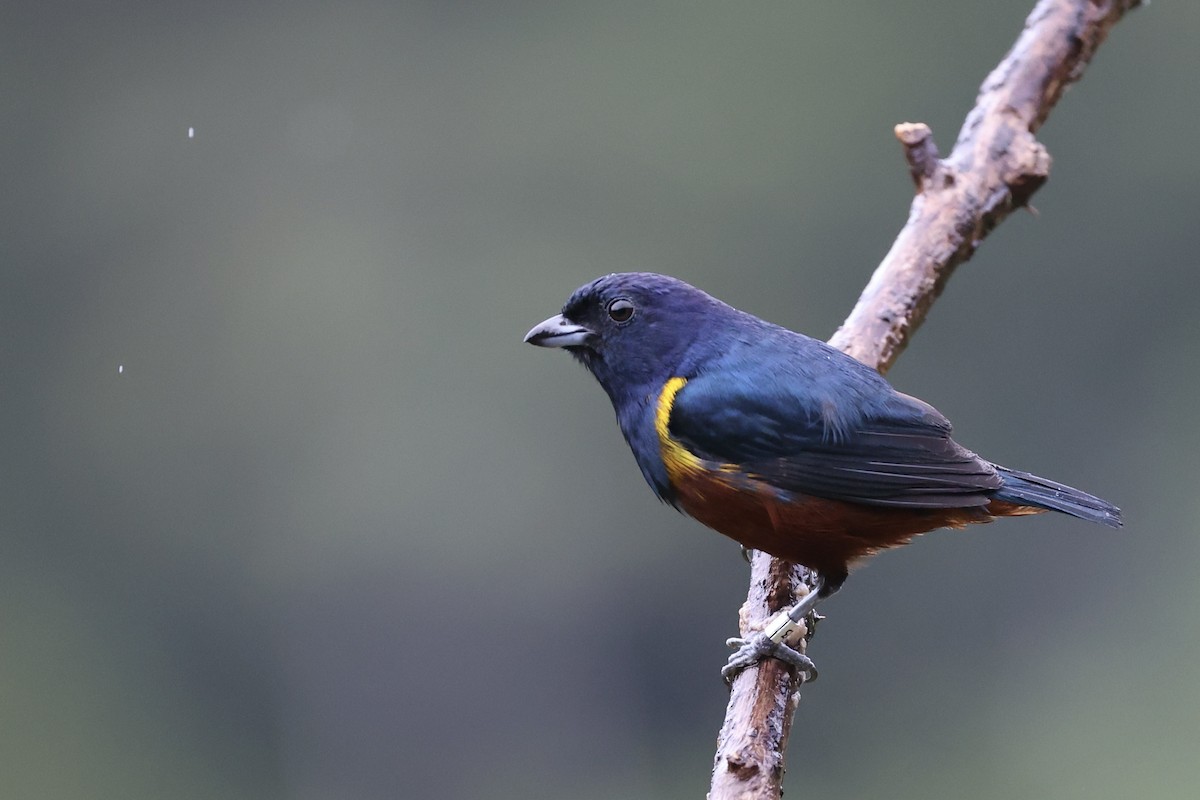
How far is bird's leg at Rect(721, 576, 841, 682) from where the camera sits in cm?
346

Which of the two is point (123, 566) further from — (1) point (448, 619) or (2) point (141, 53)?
(2) point (141, 53)

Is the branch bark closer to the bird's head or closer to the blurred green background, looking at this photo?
the bird's head

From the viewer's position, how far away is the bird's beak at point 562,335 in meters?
4.05

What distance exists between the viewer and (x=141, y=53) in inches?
441

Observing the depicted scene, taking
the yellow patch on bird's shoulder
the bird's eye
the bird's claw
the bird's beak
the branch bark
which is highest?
the branch bark

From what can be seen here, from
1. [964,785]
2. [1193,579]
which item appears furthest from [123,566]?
[1193,579]

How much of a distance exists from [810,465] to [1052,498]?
0.65 meters

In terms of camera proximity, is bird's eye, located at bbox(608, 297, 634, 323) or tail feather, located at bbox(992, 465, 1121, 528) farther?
bird's eye, located at bbox(608, 297, 634, 323)

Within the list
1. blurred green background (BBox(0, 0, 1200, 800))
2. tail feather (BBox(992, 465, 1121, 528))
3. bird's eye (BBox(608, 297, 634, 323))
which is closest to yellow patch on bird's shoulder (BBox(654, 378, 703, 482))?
bird's eye (BBox(608, 297, 634, 323))

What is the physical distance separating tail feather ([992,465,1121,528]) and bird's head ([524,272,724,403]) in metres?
0.92

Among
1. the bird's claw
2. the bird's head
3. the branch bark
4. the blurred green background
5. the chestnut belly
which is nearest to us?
the bird's claw

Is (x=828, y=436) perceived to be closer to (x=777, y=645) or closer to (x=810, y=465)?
(x=810, y=465)

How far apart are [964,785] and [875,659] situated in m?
1.14

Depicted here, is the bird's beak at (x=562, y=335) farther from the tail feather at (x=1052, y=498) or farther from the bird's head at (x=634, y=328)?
the tail feather at (x=1052, y=498)
